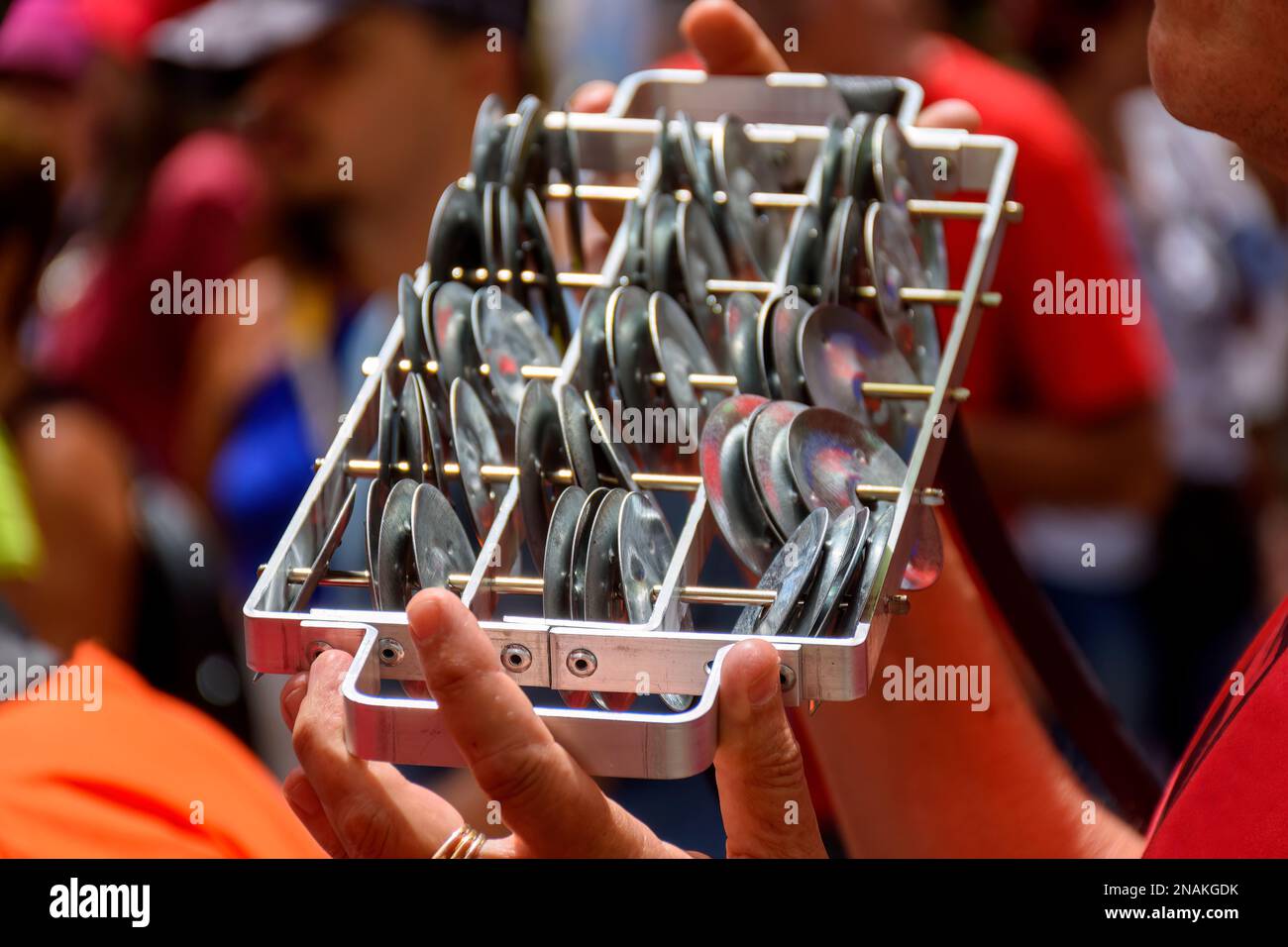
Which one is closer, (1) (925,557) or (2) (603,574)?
(2) (603,574)

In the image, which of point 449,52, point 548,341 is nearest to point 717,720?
point 548,341

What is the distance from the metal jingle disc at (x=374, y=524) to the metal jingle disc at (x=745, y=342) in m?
0.23

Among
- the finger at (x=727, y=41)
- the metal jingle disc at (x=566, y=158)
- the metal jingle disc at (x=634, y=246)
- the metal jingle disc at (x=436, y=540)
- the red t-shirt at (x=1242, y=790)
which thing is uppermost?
the finger at (x=727, y=41)

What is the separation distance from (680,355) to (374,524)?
0.77 feet

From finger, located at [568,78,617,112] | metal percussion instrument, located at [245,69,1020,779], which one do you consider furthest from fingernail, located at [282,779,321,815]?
finger, located at [568,78,617,112]

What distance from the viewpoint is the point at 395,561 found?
1021mm

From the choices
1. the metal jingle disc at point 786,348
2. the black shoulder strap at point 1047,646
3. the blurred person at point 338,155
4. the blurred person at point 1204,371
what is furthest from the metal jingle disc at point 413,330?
the blurred person at point 1204,371

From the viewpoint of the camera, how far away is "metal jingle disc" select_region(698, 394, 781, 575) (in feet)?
3.43

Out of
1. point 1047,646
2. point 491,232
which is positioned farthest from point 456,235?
point 1047,646

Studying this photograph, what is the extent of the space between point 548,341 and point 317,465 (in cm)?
19

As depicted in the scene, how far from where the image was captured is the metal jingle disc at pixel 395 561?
102 centimetres

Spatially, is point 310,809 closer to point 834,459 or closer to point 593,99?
point 834,459

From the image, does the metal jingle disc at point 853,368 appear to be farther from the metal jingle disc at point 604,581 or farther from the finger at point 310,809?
the finger at point 310,809

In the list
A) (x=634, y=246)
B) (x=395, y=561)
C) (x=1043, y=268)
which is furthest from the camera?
(x=1043, y=268)
